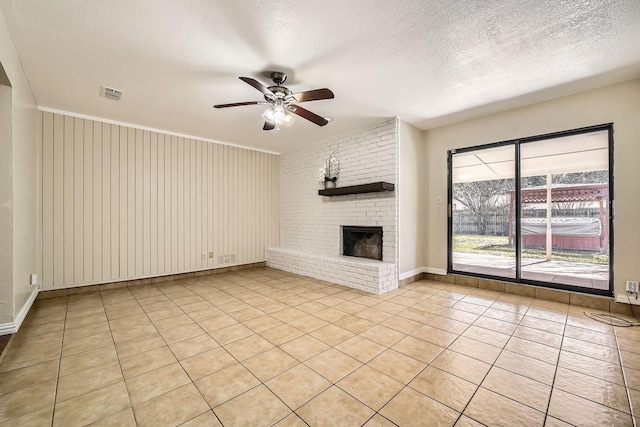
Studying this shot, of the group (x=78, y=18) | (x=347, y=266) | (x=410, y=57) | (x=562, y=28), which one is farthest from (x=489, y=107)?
(x=78, y=18)

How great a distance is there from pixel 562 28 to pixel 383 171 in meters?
2.56

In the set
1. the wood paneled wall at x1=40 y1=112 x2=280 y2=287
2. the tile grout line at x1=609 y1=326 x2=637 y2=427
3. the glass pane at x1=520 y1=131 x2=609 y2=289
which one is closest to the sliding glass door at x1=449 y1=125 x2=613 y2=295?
the glass pane at x1=520 y1=131 x2=609 y2=289

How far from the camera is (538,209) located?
3994 mm

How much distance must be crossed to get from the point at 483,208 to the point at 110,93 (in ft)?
18.7

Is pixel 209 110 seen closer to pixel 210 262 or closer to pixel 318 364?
pixel 210 262

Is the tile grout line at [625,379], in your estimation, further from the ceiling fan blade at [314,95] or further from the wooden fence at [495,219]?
the ceiling fan blade at [314,95]

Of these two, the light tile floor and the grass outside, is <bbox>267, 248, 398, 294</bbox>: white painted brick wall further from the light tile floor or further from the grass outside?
the grass outside

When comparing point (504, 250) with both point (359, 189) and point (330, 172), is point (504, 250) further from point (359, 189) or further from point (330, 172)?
point (330, 172)

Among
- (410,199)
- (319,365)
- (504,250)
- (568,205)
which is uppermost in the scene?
(410,199)

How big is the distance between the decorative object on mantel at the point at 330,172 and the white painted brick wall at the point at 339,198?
9cm

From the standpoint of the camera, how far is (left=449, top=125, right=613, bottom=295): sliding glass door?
348 cm

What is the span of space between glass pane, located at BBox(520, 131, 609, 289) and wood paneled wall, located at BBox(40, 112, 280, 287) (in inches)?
199

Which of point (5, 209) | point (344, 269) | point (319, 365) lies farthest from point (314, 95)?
point (5, 209)

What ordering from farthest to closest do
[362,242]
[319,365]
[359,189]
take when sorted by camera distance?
[362,242] → [359,189] → [319,365]
